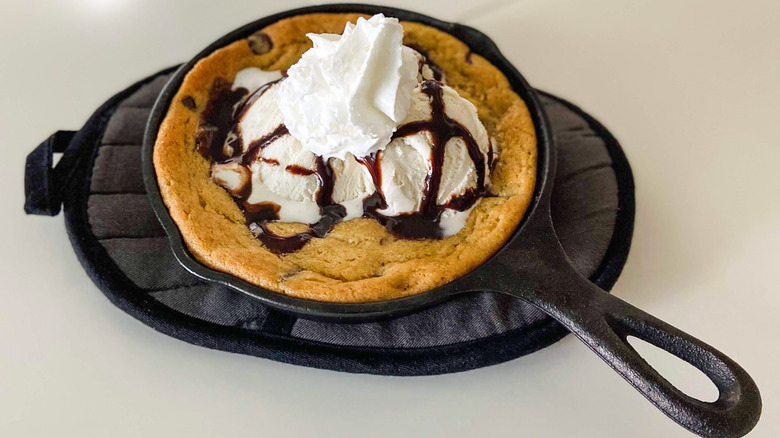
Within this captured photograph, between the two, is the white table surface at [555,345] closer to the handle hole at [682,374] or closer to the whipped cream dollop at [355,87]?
the handle hole at [682,374]

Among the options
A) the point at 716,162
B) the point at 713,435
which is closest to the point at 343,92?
the point at 713,435

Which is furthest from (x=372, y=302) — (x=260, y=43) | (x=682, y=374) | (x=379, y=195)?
(x=260, y=43)

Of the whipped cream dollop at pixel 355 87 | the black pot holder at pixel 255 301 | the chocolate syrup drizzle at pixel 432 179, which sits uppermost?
the whipped cream dollop at pixel 355 87

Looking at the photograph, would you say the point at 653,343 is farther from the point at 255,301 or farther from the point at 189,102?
the point at 189,102

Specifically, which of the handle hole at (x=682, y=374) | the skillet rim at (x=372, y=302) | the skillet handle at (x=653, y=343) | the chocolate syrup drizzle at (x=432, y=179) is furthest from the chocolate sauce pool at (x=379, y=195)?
the handle hole at (x=682, y=374)

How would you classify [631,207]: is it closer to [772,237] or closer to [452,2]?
[772,237]

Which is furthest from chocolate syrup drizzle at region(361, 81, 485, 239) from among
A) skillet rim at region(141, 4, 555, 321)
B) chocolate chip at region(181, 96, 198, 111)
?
chocolate chip at region(181, 96, 198, 111)
